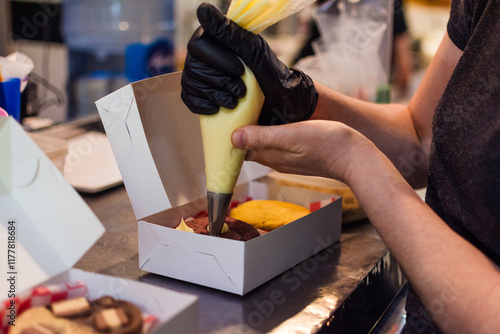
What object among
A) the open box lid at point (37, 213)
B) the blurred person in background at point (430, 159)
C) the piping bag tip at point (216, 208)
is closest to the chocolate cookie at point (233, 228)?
the piping bag tip at point (216, 208)

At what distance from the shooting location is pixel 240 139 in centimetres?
84

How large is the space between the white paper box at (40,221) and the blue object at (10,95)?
43 cm

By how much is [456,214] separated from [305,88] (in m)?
0.35

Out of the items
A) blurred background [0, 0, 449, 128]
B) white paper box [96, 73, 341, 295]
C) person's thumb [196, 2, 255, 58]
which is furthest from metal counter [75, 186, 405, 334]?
blurred background [0, 0, 449, 128]

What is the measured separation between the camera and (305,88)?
39.3 inches

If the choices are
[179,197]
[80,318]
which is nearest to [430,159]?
[179,197]

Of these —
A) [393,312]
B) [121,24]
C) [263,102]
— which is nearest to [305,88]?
[263,102]

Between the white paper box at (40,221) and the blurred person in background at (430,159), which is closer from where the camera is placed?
the white paper box at (40,221)

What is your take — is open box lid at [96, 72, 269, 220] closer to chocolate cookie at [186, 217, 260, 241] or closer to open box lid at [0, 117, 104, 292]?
chocolate cookie at [186, 217, 260, 241]

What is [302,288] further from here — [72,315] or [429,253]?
[72,315]

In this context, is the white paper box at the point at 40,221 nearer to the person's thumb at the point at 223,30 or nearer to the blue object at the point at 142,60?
the person's thumb at the point at 223,30

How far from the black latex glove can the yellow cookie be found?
282mm

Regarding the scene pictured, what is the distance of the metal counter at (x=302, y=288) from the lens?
0.81 m

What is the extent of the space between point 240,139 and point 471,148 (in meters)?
0.36
